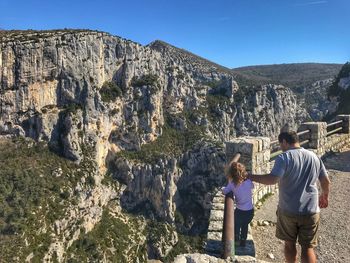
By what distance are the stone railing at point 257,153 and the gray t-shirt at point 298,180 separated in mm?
1459

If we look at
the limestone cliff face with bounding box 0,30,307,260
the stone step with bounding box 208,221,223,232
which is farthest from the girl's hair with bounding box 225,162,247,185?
A: the limestone cliff face with bounding box 0,30,307,260

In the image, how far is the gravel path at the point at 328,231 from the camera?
23.4ft

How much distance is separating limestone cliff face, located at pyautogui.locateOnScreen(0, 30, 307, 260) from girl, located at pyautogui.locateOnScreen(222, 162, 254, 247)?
56.5 meters

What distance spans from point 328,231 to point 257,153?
2.52 meters

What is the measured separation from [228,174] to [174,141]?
100065 mm

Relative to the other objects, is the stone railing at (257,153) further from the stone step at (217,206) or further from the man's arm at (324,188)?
the man's arm at (324,188)

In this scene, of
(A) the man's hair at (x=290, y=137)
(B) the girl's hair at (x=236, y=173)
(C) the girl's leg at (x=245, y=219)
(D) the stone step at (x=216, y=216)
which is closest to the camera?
(A) the man's hair at (x=290, y=137)

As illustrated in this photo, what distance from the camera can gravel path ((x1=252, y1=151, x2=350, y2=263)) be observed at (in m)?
7.14

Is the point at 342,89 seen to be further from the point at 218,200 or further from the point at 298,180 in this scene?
the point at 298,180

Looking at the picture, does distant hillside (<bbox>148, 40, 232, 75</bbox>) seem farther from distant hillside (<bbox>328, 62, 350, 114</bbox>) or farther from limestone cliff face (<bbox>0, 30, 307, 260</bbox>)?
distant hillside (<bbox>328, 62, 350, 114</bbox>)

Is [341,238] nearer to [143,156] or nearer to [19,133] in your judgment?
[19,133]

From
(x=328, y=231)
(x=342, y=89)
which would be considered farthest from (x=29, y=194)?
(x=328, y=231)

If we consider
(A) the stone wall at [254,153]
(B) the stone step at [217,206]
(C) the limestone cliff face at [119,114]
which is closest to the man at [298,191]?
(B) the stone step at [217,206]

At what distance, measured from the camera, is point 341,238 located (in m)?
7.75
